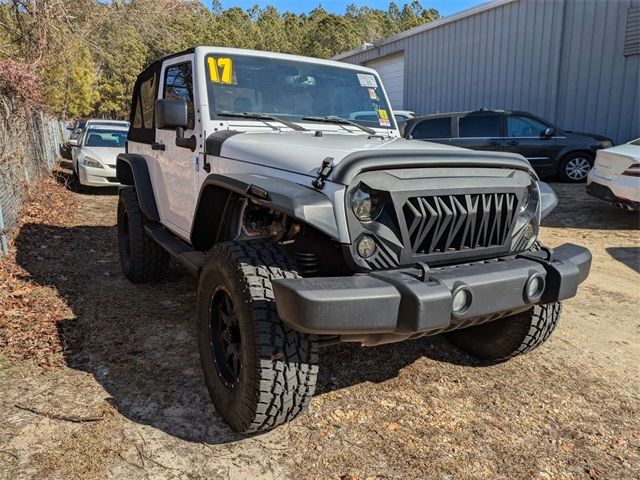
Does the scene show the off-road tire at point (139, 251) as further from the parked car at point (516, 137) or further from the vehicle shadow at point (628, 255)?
the parked car at point (516, 137)

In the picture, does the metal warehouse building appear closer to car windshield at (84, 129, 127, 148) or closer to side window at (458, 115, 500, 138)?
side window at (458, 115, 500, 138)

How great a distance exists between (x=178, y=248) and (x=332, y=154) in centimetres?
175

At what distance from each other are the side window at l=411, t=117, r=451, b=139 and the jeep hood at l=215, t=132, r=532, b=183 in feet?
26.1

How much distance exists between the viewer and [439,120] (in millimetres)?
11023

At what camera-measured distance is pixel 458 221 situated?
2531 millimetres

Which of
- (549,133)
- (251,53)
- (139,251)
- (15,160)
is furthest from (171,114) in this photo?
(549,133)

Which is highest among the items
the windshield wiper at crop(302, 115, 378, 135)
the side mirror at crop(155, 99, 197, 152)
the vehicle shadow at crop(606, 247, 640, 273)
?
the side mirror at crop(155, 99, 197, 152)

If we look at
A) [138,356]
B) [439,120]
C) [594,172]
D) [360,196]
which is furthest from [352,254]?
[439,120]

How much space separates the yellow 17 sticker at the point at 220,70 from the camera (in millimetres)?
3643

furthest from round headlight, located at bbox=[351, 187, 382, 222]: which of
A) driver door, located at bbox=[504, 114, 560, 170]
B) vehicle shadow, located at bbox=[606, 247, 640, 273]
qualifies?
driver door, located at bbox=[504, 114, 560, 170]

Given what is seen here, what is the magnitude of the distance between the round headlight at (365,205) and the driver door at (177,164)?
1.68 m

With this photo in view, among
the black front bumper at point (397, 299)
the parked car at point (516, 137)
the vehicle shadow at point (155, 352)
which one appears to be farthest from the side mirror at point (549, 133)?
→ the black front bumper at point (397, 299)

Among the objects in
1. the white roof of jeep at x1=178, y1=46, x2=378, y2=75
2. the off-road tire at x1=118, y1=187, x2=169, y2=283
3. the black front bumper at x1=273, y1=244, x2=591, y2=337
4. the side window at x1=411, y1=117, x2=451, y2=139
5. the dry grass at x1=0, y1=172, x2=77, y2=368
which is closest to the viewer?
the black front bumper at x1=273, y1=244, x2=591, y2=337

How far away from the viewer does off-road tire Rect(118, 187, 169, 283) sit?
189 inches
